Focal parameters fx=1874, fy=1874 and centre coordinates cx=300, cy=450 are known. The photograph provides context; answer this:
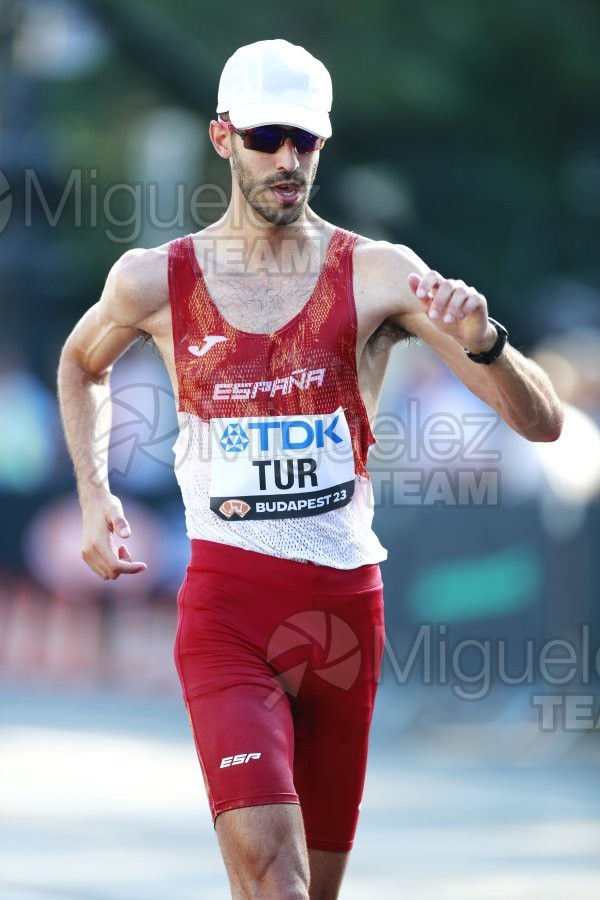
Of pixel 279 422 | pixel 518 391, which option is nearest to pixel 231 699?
pixel 279 422

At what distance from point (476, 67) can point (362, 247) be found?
1483 centimetres

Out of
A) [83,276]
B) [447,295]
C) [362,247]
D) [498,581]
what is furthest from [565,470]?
[83,276]

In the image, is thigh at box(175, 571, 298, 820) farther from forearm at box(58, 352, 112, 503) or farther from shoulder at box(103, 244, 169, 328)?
shoulder at box(103, 244, 169, 328)

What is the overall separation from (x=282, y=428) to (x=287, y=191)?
2.14 feet

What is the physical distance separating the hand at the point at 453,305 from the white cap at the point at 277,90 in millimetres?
737

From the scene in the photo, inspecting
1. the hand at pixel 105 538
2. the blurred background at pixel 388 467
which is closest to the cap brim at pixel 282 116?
the hand at pixel 105 538

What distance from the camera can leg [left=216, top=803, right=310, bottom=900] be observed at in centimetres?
471

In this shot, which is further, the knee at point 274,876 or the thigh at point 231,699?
the thigh at point 231,699

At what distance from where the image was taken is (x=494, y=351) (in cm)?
474

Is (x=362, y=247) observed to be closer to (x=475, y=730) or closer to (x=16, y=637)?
(x=475, y=730)

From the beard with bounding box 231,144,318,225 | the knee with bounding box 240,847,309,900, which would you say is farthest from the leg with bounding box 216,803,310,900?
the beard with bounding box 231,144,318,225

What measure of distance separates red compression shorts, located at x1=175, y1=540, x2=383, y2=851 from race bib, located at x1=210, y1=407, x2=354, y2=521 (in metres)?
0.14

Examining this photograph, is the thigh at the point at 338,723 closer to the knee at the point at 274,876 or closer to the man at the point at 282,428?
the man at the point at 282,428

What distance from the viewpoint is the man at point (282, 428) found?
5082 mm
